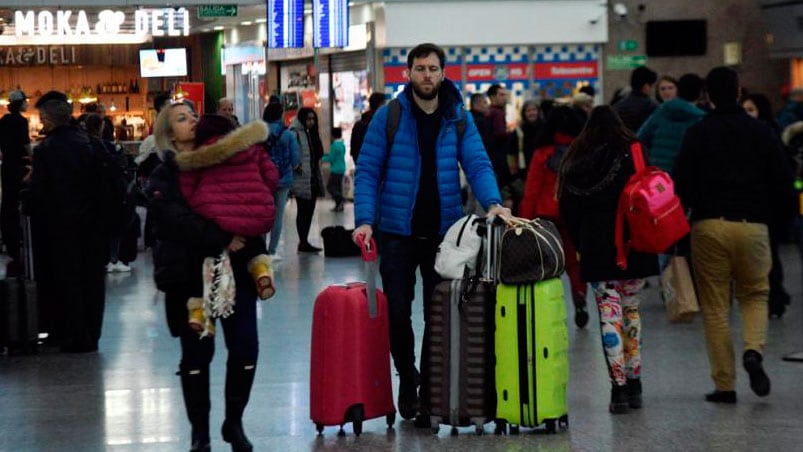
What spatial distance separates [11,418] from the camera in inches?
366

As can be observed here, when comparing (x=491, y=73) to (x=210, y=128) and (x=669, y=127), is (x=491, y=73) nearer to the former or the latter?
(x=669, y=127)

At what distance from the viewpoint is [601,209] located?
360 inches

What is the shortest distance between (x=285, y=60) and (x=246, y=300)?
26921 mm

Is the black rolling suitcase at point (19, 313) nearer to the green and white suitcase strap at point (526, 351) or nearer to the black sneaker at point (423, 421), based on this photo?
the black sneaker at point (423, 421)

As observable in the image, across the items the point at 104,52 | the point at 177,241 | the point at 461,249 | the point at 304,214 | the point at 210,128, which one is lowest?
the point at 304,214

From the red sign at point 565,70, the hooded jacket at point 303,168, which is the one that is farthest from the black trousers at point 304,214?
the red sign at point 565,70

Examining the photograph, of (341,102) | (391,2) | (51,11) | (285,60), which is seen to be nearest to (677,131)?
(51,11)

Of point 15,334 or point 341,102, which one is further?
point 341,102

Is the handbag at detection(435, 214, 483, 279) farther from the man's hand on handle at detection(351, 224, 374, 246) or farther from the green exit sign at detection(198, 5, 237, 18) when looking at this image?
the green exit sign at detection(198, 5, 237, 18)

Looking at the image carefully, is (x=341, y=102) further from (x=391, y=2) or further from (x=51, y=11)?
(x=51, y=11)

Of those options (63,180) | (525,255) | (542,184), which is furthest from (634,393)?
(63,180)

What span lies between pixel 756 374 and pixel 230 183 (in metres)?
3.27

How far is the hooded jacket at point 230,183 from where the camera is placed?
773 cm

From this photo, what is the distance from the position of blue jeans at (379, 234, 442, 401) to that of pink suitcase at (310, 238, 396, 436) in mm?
221
